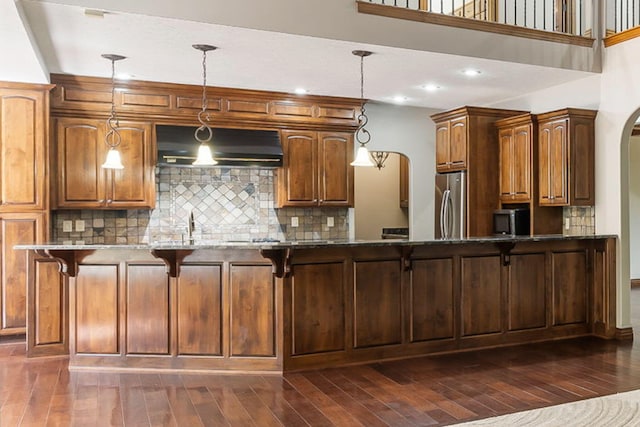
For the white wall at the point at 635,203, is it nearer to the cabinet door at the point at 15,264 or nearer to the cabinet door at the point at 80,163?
the cabinet door at the point at 80,163

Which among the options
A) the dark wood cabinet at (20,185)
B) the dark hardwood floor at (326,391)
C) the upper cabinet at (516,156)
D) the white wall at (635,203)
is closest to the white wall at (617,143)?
the upper cabinet at (516,156)

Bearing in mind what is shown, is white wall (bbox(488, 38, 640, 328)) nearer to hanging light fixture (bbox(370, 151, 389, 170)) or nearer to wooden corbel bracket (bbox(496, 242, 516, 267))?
wooden corbel bracket (bbox(496, 242, 516, 267))

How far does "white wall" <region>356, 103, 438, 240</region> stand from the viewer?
745 centimetres

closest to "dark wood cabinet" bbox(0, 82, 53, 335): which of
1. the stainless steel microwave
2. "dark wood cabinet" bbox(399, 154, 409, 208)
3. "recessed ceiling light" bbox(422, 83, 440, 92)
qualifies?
"recessed ceiling light" bbox(422, 83, 440, 92)

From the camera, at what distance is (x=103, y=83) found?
19.1 feet

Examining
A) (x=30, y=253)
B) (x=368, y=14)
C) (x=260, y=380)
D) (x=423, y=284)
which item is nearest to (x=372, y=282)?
(x=423, y=284)

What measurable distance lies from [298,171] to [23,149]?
2.94 metres

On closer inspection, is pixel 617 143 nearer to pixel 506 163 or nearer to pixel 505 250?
pixel 506 163

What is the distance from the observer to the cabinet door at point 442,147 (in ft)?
22.7

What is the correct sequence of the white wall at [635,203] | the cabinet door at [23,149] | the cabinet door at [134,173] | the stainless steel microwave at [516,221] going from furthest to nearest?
the white wall at [635,203] < the stainless steel microwave at [516,221] < the cabinet door at [134,173] < the cabinet door at [23,149]

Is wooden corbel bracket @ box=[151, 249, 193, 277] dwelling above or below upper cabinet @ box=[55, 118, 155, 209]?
below

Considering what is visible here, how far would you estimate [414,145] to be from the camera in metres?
7.66

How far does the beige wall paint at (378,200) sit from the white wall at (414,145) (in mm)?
1903

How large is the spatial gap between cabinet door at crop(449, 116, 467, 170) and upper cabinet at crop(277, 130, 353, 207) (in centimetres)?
126
